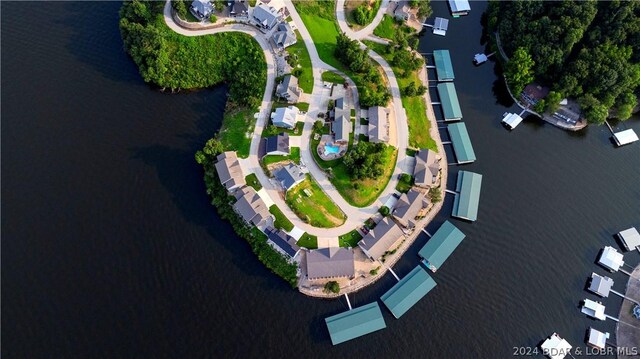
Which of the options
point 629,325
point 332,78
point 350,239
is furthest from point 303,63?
point 629,325

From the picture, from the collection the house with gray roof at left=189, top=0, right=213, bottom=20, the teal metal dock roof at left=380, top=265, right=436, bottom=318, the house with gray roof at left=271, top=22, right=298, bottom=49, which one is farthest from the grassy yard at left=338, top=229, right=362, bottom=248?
the house with gray roof at left=189, top=0, right=213, bottom=20

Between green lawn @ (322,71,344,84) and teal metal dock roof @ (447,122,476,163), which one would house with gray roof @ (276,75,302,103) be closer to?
green lawn @ (322,71,344,84)

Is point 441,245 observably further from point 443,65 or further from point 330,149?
point 443,65

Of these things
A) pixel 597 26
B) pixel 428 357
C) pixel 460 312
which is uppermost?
pixel 597 26

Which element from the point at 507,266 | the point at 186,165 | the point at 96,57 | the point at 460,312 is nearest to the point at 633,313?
the point at 507,266

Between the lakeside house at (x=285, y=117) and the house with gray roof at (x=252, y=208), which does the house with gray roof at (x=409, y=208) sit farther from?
the lakeside house at (x=285, y=117)

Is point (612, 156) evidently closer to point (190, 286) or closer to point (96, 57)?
point (190, 286)
